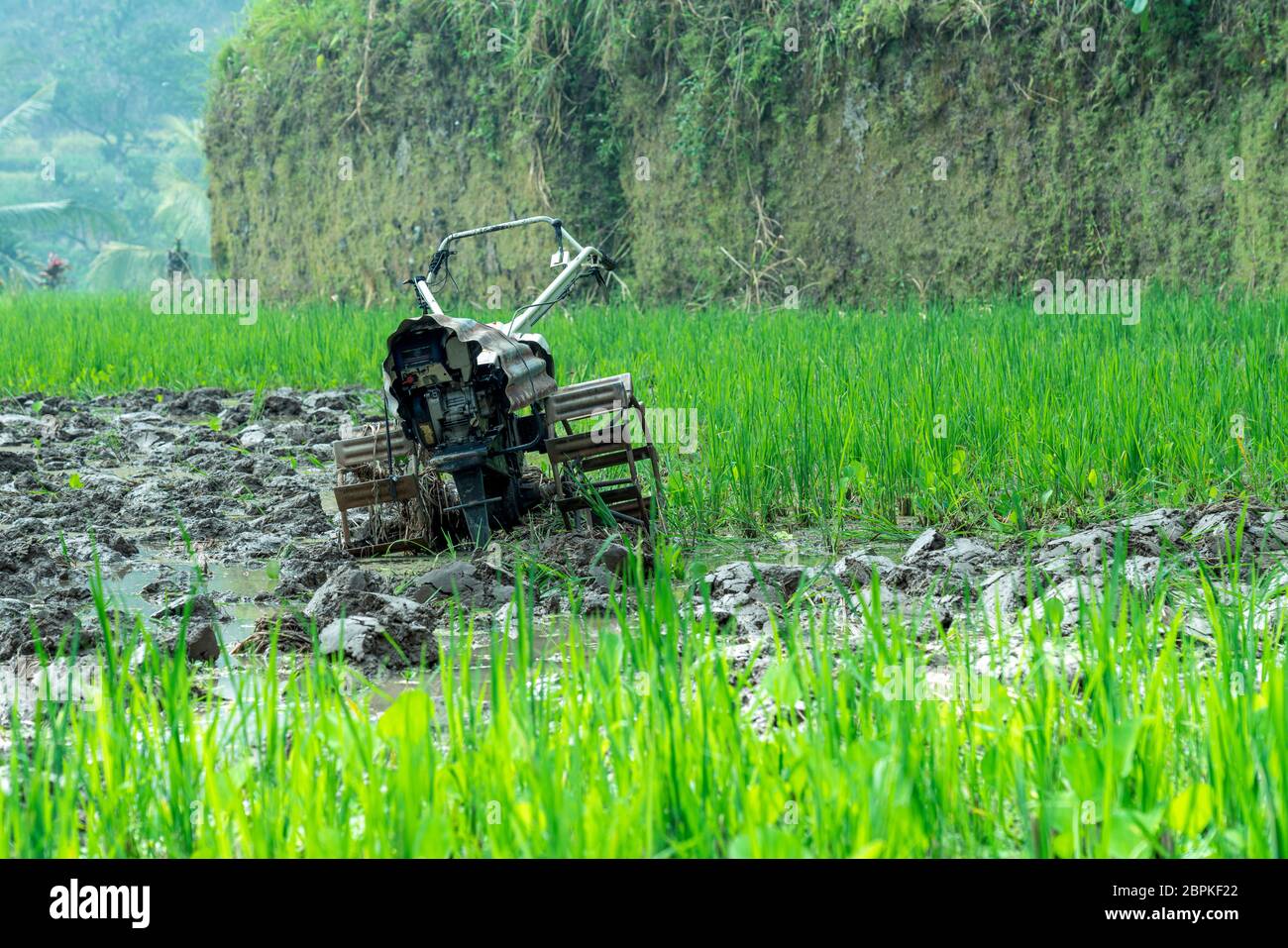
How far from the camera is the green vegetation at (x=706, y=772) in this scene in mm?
1241

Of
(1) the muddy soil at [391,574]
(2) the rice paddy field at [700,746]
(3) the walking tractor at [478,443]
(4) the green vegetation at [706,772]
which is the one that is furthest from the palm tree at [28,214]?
(4) the green vegetation at [706,772]

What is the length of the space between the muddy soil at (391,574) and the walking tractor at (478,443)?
95 millimetres

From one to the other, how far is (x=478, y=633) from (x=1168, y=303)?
15.6ft

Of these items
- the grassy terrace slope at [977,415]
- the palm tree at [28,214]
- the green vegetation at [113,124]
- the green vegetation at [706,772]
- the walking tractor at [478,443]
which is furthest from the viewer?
the green vegetation at [113,124]

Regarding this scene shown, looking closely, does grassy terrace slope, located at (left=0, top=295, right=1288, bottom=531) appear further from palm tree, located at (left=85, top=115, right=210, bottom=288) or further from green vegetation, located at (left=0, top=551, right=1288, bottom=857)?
palm tree, located at (left=85, top=115, right=210, bottom=288)

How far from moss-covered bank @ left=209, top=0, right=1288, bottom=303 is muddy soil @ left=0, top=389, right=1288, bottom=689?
5.16 meters

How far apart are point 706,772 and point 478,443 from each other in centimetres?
163

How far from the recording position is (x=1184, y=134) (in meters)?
7.60

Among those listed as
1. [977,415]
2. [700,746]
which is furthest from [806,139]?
[700,746]

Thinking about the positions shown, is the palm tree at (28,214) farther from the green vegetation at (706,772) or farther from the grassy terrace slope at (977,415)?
the green vegetation at (706,772)

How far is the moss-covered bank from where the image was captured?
296 inches

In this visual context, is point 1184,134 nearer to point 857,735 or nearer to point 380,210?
point 857,735

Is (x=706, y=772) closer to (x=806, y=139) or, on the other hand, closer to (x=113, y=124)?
(x=806, y=139)

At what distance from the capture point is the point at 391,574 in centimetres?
295
